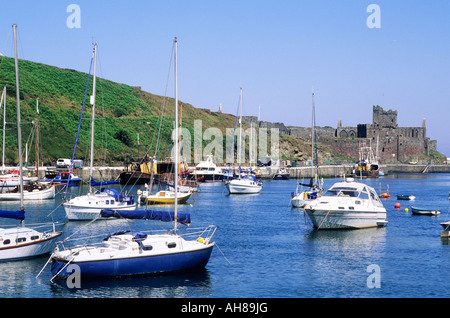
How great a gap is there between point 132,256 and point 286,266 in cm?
833

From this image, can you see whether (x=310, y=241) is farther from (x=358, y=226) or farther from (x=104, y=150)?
(x=104, y=150)

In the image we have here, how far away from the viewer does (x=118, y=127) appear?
118312 mm

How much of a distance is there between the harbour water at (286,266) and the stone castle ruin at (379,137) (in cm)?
12603

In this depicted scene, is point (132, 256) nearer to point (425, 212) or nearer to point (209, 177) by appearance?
point (425, 212)

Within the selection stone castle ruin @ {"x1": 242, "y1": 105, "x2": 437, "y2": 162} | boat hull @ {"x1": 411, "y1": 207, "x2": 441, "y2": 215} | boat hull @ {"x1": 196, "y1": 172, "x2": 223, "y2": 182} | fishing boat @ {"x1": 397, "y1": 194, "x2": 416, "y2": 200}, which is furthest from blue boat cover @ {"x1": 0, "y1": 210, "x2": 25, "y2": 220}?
stone castle ruin @ {"x1": 242, "y1": 105, "x2": 437, "y2": 162}

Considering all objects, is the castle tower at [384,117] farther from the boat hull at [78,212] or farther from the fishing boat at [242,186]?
the boat hull at [78,212]

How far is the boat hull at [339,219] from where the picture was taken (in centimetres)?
3916

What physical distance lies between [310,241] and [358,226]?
542 cm

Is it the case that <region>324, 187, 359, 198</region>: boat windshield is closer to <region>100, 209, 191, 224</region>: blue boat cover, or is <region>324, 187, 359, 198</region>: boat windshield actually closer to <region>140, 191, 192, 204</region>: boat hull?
<region>100, 209, 191, 224</region>: blue boat cover

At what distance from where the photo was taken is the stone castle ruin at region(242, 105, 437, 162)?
172m

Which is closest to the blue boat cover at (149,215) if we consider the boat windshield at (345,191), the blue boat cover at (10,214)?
the blue boat cover at (10,214)

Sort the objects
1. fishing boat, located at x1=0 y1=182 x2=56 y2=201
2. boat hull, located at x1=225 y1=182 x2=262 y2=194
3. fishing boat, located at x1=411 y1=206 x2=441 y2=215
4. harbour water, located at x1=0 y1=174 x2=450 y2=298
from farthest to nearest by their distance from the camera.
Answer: boat hull, located at x1=225 y1=182 x2=262 y2=194, fishing boat, located at x1=0 y1=182 x2=56 y2=201, fishing boat, located at x1=411 y1=206 x2=441 y2=215, harbour water, located at x1=0 y1=174 x2=450 y2=298

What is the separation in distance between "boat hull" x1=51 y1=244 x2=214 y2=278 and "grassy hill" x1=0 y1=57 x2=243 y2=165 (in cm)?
4925
